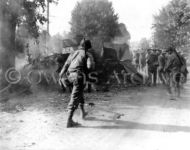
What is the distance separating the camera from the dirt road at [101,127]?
206 inches

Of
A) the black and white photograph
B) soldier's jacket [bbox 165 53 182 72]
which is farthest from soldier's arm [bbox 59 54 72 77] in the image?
soldier's jacket [bbox 165 53 182 72]

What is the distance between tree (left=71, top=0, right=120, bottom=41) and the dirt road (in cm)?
3223

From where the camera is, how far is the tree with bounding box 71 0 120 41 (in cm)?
4168

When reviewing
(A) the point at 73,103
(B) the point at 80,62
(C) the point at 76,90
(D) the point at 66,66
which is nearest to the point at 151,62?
(D) the point at 66,66

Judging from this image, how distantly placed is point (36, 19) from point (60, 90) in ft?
11.1

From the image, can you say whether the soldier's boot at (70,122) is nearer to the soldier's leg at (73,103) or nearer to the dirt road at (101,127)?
the soldier's leg at (73,103)

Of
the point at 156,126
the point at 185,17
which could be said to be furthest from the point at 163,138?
the point at 185,17

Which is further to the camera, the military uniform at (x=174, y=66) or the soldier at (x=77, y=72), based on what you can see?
the military uniform at (x=174, y=66)

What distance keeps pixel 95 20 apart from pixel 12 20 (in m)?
31.7

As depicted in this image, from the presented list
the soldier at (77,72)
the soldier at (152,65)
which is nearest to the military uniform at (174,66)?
the soldier at (152,65)

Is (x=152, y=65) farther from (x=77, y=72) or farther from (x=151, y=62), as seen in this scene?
(x=77, y=72)

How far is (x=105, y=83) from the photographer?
45.9 feet

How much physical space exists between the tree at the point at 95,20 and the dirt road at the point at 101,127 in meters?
32.2

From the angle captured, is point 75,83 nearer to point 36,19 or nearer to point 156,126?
point 156,126
